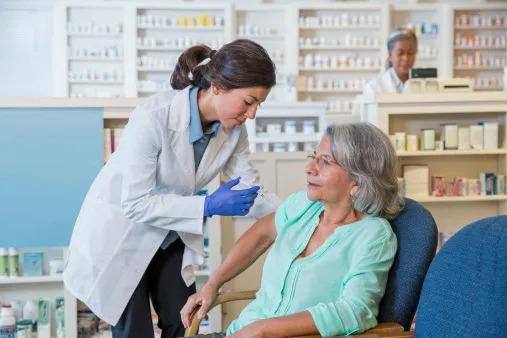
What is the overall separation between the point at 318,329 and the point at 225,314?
1.87 metres

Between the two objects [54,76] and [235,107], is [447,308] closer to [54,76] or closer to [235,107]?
[235,107]

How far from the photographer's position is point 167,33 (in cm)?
834

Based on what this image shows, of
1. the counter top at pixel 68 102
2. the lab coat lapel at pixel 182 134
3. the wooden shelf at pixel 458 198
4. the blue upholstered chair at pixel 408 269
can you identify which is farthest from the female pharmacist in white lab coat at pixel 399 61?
the blue upholstered chair at pixel 408 269

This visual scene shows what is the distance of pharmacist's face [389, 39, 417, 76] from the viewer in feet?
15.1

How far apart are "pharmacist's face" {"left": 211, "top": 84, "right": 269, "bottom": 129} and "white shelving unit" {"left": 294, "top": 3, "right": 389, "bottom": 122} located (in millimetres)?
6450

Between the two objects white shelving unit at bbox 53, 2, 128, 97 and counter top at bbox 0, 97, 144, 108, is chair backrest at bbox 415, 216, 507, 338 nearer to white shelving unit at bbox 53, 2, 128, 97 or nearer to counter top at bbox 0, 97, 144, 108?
counter top at bbox 0, 97, 144, 108

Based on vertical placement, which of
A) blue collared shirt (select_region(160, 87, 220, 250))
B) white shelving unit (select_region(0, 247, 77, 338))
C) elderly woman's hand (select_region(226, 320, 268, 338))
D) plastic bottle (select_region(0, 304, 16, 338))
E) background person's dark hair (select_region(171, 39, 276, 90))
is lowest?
plastic bottle (select_region(0, 304, 16, 338))

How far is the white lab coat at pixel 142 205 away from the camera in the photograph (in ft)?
6.16

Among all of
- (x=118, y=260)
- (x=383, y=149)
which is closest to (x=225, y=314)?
(x=118, y=260)

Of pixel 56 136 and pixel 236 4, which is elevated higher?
pixel 236 4

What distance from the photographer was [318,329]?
4.93 feet

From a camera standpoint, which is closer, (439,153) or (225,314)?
(225,314)

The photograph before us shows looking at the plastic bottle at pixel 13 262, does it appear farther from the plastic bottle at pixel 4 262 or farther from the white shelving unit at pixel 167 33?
the white shelving unit at pixel 167 33

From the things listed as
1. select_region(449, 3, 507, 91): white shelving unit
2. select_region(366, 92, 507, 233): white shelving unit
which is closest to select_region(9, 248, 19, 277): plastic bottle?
select_region(366, 92, 507, 233): white shelving unit
